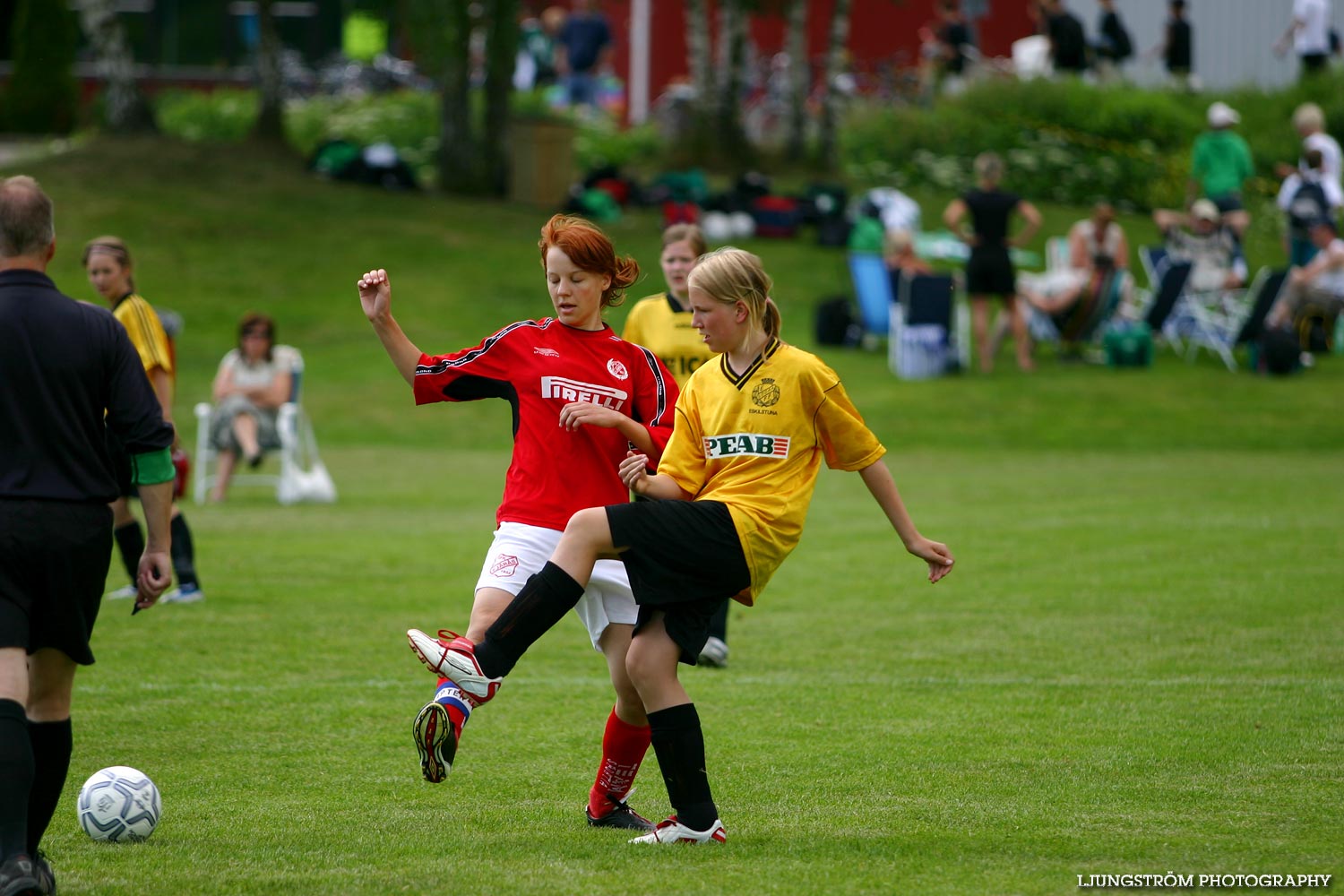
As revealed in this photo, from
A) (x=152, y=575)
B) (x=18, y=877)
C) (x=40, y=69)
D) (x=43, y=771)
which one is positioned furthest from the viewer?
(x=40, y=69)

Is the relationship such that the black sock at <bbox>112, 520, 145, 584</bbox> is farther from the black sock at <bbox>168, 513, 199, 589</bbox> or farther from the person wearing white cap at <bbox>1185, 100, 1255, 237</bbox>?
the person wearing white cap at <bbox>1185, 100, 1255, 237</bbox>

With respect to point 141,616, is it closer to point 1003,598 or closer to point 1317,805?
point 1003,598

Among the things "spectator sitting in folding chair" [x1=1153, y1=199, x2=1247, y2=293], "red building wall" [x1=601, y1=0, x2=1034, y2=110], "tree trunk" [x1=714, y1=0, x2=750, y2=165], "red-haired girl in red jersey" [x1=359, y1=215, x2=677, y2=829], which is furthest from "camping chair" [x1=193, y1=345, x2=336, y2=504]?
"red building wall" [x1=601, y1=0, x2=1034, y2=110]

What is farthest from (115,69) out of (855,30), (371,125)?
(855,30)

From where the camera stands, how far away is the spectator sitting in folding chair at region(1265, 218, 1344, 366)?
19.5 m

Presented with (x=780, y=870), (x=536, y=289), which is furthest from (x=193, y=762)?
(x=536, y=289)

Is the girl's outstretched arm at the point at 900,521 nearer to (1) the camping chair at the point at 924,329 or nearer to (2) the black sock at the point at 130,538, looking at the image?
(2) the black sock at the point at 130,538

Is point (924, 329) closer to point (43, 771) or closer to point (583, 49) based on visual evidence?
point (43, 771)

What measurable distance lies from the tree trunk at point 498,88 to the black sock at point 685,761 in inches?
853

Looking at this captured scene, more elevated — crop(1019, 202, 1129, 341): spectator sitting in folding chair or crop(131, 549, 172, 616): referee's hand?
crop(131, 549, 172, 616): referee's hand

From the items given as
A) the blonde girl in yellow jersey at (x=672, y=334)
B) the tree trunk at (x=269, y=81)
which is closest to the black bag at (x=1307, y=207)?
the blonde girl in yellow jersey at (x=672, y=334)

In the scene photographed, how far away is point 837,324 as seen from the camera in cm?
2147

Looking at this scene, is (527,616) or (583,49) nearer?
(527,616)

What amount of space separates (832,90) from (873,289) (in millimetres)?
9378
